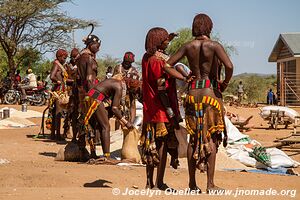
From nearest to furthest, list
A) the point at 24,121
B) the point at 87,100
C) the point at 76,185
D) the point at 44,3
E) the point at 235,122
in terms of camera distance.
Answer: the point at 76,185 < the point at 87,100 < the point at 235,122 < the point at 24,121 < the point at 44,3

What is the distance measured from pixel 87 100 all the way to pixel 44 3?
24342mm

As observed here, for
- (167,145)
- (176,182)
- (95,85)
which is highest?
(95,85)

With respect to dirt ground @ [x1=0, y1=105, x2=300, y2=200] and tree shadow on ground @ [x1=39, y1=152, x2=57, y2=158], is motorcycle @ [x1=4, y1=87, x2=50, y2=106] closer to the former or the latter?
tree shadow on ground @ [x1=39, y1=152, x2=57, y2=158]

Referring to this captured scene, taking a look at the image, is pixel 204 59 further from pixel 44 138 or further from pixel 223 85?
pixel 44 138

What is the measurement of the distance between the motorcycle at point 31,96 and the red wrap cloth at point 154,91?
2003 cm

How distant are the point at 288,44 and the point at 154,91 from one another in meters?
28.5

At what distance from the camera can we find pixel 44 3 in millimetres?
32531

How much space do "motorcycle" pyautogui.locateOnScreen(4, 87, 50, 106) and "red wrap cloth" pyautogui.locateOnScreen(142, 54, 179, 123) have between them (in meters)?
20.0

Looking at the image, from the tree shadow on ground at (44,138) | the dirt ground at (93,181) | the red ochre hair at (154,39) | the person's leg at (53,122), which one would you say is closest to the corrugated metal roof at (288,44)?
the tree shadow on ground at (44,138)

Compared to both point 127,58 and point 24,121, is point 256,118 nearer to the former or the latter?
point 24,121

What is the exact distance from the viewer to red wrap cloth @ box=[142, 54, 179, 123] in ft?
21.5

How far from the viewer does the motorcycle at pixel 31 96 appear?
2627cm

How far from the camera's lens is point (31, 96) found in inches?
1041

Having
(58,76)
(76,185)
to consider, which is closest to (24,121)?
(58,76)
